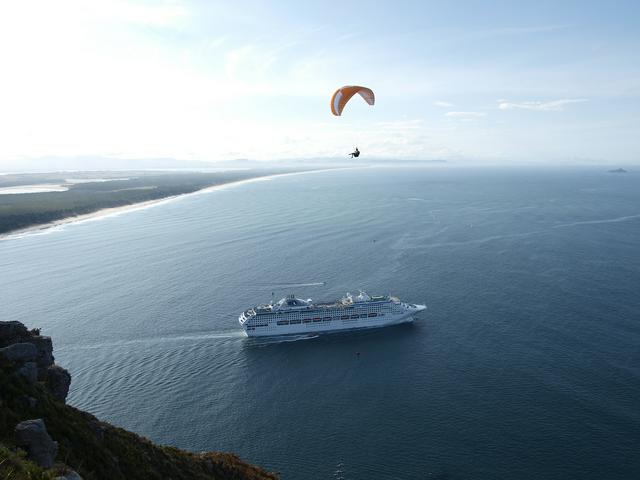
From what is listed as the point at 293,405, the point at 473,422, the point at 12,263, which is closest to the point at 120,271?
the point at 12,263

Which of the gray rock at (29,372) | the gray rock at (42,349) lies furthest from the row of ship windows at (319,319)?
the gray rock at (29,372)

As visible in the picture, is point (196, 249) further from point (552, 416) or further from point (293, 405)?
point (552, 416)

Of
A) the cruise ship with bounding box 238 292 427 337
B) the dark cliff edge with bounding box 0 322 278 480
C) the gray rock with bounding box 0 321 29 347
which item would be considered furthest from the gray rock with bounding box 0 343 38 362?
the cruise ship with bounding box 238 292 427 337

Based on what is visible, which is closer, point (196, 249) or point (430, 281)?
point (430, 281)

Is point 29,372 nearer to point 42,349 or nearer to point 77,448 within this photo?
point 42,349

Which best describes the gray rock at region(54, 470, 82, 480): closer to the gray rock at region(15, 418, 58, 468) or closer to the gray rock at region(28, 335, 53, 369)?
the gray rock at region(15, 418, 58, 468)

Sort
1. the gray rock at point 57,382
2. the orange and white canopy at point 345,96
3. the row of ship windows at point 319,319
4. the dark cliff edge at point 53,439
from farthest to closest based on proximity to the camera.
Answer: the row of ship windows at point 319,319
the orange and white canopy at point 345,96
the gray rock at point 57,382
the dark cliff edge at point 53,439

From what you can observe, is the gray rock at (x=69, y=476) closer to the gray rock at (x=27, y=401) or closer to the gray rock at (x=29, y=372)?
the gray rock at (x=27, y=401)
